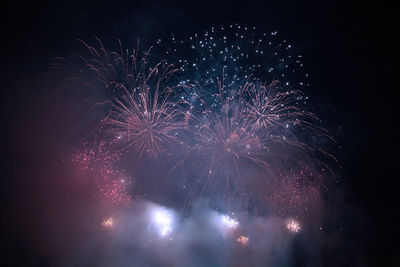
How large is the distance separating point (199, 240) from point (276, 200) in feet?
27.0

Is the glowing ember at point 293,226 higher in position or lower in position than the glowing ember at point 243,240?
higher

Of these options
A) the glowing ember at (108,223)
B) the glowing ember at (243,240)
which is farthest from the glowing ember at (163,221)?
the glowing ember at (243,240)

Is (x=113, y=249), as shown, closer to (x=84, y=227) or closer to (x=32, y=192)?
(x=84, y=227)

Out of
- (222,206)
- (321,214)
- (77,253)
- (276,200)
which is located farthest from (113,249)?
(321,214)

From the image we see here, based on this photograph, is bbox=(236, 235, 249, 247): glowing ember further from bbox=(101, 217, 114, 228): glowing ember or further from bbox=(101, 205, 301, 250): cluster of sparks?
bbox=(101, 217, 114, 228): glowing ember

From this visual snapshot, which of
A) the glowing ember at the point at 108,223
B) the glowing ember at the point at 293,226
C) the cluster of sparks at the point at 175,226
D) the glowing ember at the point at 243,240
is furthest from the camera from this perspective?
the glowing ember at the point at 243,240

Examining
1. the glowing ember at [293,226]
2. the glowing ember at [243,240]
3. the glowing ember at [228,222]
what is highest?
the glowing ember at [293,226]

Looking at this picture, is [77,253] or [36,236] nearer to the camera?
[36,236]

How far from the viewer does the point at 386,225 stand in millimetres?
23172

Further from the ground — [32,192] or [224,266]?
[32,192]

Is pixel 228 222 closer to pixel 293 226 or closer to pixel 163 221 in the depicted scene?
pixel 293 226

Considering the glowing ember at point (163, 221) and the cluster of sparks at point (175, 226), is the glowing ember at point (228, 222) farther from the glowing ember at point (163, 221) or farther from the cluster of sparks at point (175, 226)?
the glowing ember at point (163, 221)

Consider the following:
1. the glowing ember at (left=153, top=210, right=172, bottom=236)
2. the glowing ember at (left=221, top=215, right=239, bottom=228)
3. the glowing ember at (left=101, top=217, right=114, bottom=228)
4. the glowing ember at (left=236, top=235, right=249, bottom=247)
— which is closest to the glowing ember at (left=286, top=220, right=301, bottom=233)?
the glowing ember at (left=236, top=235, right=249, bottom=247)

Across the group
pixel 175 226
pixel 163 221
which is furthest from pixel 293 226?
pixel 163 221
